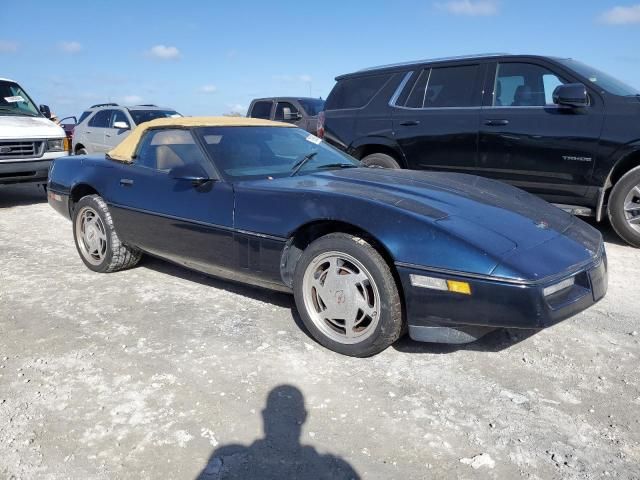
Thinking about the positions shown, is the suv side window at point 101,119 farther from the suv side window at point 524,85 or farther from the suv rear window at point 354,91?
the suv side window at point 524,85

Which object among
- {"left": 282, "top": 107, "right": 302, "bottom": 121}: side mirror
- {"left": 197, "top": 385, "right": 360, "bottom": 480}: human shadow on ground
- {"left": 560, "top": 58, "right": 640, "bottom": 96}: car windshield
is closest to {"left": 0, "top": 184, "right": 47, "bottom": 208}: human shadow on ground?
{"left": 282, "top": 107, "right": 302, "bottom": 121}: side mirror

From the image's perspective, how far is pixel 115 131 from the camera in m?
10.6

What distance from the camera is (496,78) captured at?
17.9 feet

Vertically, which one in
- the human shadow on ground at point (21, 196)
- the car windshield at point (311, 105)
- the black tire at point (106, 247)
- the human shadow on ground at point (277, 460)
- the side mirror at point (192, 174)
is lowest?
the human shadow on ground at point (277, 460)

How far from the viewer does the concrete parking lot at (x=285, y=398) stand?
2.04 metres

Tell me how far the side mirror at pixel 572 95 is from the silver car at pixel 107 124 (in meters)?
7.76

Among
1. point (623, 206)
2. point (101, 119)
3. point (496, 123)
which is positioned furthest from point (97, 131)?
point (623, 206)

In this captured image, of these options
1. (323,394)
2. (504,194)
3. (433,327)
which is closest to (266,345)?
(323,394)

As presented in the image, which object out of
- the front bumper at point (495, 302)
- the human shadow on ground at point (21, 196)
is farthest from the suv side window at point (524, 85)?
the human shadow on ground at point (21, 196)

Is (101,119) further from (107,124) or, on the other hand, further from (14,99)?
(14,99)

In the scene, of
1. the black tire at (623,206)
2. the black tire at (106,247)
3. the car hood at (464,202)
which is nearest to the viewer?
the car hood at (464,202)

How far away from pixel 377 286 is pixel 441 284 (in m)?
0.34

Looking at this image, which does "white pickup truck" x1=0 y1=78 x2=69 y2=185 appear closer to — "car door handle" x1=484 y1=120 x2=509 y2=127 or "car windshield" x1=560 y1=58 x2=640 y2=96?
"car door handle" x1=484 y1=120 x2=509 y2=127

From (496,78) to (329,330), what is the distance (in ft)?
12.4
